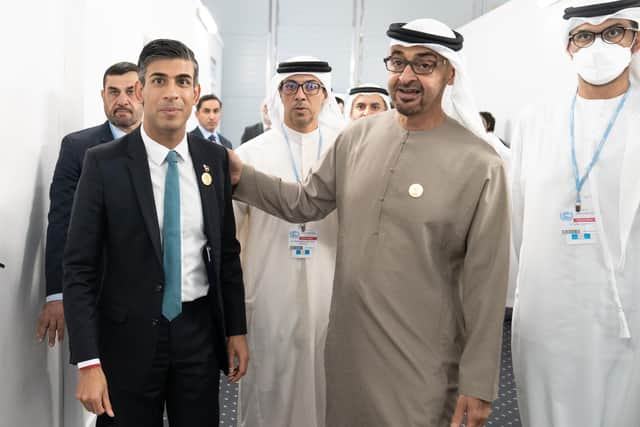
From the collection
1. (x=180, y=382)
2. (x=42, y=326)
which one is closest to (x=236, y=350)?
(x=180, y=382)

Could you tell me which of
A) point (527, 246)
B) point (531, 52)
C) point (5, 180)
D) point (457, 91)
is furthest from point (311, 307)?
point (531, 52)

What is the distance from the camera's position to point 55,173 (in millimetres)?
2574

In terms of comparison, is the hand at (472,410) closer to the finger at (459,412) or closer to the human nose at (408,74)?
the finger at (459,412)

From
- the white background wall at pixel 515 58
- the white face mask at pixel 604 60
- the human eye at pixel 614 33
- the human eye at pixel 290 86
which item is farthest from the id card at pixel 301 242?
the white background wall at pixel 515 58

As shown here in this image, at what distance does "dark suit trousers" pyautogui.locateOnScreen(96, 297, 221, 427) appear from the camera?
1.99m

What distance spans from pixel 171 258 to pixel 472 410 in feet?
3.64

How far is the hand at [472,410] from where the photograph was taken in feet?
6.64

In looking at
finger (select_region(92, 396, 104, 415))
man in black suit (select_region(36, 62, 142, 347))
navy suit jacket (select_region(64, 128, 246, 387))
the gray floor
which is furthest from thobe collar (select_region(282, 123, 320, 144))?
the gray floor

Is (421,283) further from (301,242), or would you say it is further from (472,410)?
(301,242)

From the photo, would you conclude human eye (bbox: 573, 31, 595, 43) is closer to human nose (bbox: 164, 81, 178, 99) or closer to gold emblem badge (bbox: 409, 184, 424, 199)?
gold emblem badge (bbox: 409, 184, 424, 199)

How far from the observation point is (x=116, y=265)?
1974 mm

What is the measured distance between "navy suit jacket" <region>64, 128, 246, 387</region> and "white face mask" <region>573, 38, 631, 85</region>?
5.59 feet

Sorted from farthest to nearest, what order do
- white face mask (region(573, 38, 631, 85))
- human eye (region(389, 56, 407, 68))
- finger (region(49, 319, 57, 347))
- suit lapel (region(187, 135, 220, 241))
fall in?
1. finger (region(49, 319, 57, 347))
2. white face mask (region(573, 38, 631, 85))
3. human eye (region(389, 56, 407, 68))
4. suit lapel (region(187, 135, 220, 241))

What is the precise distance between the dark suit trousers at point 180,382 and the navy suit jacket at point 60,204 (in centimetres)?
72
